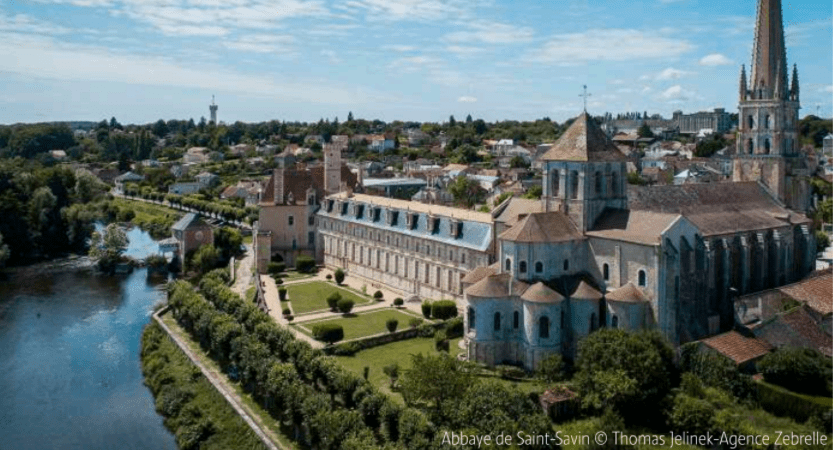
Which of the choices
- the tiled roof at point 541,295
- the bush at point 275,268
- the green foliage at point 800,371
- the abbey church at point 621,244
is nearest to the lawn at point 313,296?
the abbey church at point 621,244

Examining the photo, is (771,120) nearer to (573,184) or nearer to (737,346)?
(573,184)

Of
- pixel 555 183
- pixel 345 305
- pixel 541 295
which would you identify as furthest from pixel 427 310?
pixel 555 183

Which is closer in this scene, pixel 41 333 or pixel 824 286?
pixel 824 286

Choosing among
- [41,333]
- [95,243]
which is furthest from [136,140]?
[41,333]

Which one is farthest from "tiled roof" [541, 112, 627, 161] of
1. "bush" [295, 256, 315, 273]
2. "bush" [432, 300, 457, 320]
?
"bush" [295, 256, 315, 273]

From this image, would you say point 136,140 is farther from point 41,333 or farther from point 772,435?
point 772,435

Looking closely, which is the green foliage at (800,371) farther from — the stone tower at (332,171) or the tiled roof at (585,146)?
the stone tower at (332,171)
